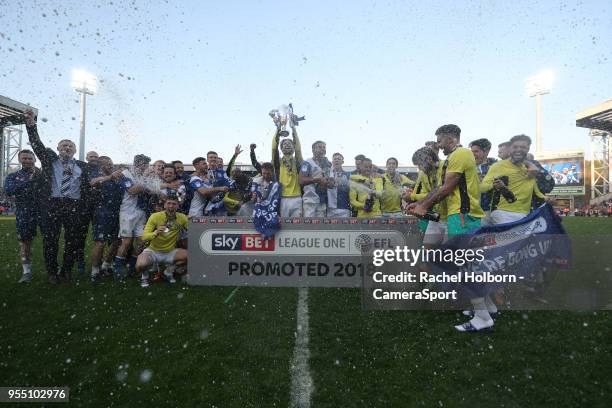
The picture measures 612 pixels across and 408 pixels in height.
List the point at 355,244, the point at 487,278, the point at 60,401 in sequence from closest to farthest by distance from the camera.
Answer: the point at 60,401 → the point at 487,278 → the point at 355,244

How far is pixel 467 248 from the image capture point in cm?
387

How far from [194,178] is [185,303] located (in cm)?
250

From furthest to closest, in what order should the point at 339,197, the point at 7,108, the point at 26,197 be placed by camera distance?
the point at 7,108
the point at 339,197
the point at 26,197

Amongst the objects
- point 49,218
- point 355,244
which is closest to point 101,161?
point 49,218

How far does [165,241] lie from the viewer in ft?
18.6

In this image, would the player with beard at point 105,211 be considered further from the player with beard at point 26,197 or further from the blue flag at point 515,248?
the blue flag at point 515,248

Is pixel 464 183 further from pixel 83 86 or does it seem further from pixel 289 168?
pixel 83 86

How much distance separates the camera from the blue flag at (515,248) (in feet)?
12.6

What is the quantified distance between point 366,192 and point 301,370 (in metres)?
4.62

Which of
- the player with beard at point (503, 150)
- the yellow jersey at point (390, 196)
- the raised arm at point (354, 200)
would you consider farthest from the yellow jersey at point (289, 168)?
the player with beard at point (503, 150)

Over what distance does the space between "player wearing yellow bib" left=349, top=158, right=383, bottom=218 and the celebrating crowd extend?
0.07ft

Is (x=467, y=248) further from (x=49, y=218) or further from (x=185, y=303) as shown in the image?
(x=49, y=218)

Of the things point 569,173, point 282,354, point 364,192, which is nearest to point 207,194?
point 364,192

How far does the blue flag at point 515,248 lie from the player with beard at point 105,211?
16.6 feet
